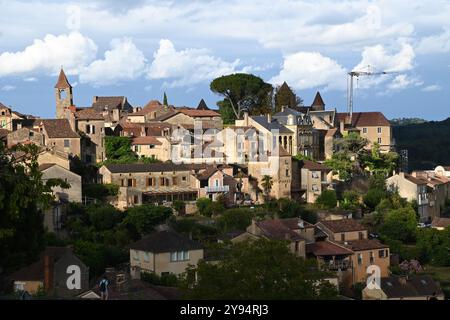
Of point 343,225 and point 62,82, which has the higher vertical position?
point 62,82

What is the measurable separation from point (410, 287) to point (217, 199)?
16.9 meters

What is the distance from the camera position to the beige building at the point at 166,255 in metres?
38.7

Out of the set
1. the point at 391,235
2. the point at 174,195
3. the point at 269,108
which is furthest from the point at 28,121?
the point at 391,235

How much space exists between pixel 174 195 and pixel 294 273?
32.1 m

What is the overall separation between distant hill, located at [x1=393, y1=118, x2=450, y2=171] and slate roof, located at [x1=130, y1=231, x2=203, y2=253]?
203ft

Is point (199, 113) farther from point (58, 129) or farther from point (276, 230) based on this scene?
point (276, 230)

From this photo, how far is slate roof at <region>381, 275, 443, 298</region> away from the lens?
39562mm

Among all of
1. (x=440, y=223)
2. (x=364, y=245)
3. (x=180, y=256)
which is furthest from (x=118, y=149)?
(x=440, y=223)

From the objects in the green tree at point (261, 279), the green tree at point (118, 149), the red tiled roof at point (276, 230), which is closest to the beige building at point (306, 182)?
the green tree at point (118, 149)

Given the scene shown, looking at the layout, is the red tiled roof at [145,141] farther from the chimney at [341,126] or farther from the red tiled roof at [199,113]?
the chimney at [341,126]

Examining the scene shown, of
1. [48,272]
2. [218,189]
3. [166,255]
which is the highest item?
[218,189]

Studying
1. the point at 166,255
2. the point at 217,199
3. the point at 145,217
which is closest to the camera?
the point at 166,255

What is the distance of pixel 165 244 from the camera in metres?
39.2

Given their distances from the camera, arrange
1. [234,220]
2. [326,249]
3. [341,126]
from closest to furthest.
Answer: [326,249]
[234,220]
[341,126]
